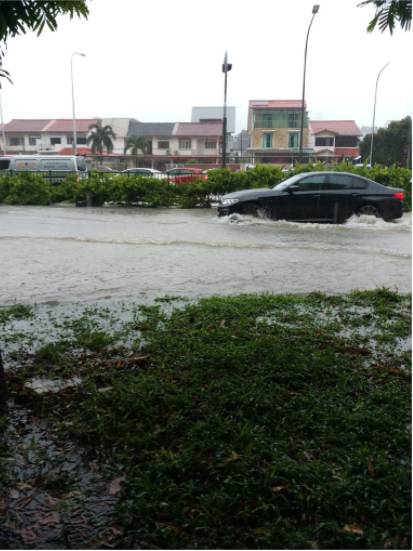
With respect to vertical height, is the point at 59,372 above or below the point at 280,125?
below

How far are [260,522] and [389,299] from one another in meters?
4.49

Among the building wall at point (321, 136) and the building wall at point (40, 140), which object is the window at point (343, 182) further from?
the building wall at point (40, 140)

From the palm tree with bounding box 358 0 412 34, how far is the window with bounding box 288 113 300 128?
56.6 m

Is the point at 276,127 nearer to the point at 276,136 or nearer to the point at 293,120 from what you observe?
the point at 276,136

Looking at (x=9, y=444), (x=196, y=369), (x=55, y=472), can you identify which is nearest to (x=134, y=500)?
(x=55, y=472)

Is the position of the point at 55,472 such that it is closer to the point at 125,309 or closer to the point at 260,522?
the point at 260,522

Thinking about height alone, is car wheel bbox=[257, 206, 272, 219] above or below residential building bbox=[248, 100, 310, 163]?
below

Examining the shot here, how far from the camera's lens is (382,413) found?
3.24 m

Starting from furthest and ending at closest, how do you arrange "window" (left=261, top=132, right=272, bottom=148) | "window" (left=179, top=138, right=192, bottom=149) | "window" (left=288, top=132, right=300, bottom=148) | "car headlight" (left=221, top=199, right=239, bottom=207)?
1. "window" (left=179, top=138, right=192, bottom=149)
2. "window" (left=261, top=132, right=272, bottom=148)
3. "window" (left=288, top=132, right=300, bottom=148)
4. "car headlight" (left=221, top=199, right=239, bottom=207)

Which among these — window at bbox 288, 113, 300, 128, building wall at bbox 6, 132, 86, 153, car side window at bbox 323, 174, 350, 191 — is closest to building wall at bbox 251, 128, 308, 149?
window at bbox 288, 113, 300, 128

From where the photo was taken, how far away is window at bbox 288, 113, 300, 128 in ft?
191

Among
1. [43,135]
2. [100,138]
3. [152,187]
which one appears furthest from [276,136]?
[152,187]

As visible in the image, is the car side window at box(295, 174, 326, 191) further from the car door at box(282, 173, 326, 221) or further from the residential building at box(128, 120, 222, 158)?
the residential building at box(128, 120, 222, 158)

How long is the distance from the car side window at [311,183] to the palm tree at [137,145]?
48567mm
